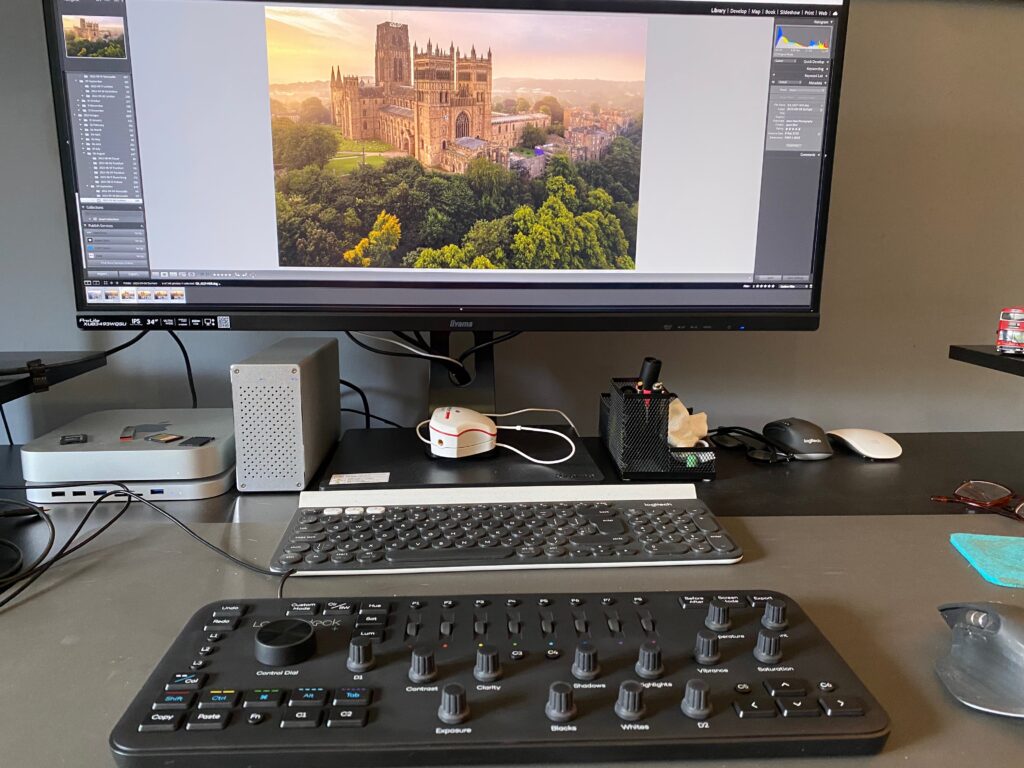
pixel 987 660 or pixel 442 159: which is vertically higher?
pixel 442 159

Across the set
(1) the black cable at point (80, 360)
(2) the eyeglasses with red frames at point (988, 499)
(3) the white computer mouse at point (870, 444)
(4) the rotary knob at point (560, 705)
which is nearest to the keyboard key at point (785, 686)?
(4) the rotary knob at point (560, 705)

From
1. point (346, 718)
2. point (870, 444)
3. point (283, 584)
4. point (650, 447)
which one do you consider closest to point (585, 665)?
point (346, 718)

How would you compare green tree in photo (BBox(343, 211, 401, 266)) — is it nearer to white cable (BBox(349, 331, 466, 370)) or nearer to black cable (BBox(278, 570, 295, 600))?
white cable (BBox(349, 331, 466, 370))

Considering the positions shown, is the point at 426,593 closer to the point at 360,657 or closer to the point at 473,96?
the point at 360,657

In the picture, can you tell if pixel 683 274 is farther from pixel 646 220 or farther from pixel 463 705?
pixel 463 705

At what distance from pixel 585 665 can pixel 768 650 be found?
117 mm

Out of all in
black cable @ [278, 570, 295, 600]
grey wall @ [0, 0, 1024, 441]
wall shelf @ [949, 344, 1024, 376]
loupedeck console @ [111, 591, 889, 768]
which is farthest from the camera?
grey wall @ [0, 0, 1024, 441]

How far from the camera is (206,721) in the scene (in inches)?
14.9

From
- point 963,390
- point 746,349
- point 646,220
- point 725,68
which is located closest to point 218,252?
point 646,220

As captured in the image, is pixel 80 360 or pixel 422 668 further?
pixel 80 360

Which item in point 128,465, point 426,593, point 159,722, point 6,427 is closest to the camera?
point 159,722

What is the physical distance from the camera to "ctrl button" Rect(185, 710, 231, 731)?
0.37 meters

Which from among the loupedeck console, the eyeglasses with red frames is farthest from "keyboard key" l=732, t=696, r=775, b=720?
the eyeglasses with red frames

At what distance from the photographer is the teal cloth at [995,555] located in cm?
57
